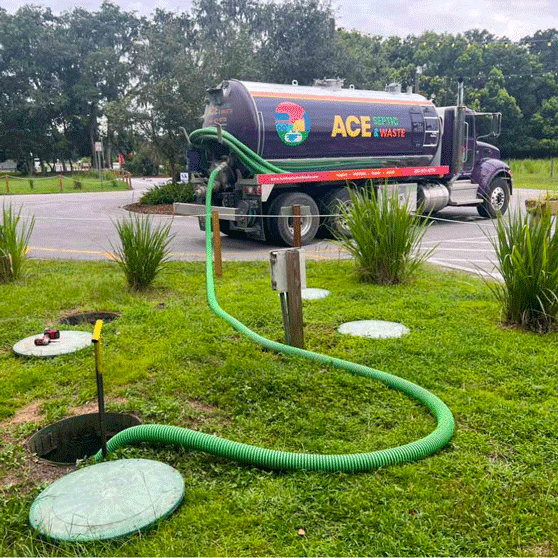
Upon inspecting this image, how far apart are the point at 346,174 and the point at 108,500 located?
9308 millimetres

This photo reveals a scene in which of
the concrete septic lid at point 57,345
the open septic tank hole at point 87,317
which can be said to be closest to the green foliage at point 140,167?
the open septic tank hole at point 87,317

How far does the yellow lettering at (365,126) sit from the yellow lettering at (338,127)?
0.49m

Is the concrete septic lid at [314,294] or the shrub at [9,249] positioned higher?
the shrub at [9,249]

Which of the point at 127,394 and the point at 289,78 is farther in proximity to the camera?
the point at 289,78

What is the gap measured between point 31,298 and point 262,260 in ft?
12.3

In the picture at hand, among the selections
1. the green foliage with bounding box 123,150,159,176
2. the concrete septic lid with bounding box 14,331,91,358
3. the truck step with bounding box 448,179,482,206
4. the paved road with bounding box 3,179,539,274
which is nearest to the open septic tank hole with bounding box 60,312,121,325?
the concrete septic lid with bounding box 14,331,91,358

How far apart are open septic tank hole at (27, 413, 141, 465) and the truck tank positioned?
7.19 m

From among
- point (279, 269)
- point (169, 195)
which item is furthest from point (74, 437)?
point (169, 195)

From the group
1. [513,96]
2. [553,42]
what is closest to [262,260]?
[513,96]

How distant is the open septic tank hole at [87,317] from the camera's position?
19.6 ft

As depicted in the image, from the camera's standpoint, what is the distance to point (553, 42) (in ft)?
184

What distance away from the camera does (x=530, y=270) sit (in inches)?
198

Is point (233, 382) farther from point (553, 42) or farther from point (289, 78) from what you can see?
point (553, 42)

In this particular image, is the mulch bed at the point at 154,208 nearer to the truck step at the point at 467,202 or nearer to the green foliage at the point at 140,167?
the truck step at the point at 467,202
